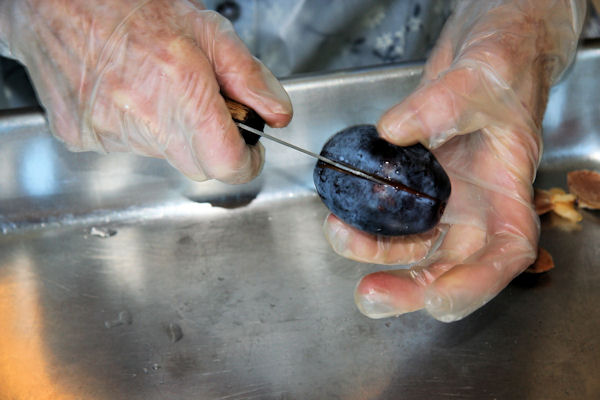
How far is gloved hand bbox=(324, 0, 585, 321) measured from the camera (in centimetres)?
91

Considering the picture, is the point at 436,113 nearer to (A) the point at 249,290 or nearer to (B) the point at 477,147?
(B) the point at 477,147

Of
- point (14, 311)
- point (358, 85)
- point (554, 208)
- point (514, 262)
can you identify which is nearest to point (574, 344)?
point (514, 262)

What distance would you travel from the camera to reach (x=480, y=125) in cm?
102

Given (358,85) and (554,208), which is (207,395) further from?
(554,208)

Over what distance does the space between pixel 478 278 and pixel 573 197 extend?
57 cm

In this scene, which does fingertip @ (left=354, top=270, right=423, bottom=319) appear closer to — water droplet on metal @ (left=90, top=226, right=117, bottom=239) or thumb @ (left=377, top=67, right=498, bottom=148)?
thumb @ (left=377, top=67, right=498, bottom=148)

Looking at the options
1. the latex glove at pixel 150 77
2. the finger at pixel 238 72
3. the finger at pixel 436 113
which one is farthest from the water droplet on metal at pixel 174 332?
the finger at pixel 436 113

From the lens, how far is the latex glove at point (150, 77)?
91 cm

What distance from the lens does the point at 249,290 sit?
3.86 feet

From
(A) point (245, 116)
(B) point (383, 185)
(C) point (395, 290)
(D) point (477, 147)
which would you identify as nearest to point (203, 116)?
(A) point (245, 116)

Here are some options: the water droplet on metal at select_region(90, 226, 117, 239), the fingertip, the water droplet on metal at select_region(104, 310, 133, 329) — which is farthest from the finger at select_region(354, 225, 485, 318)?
the water droplet on metal at select_region(90, 226, 117, 239)

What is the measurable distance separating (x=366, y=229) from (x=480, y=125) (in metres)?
0.27

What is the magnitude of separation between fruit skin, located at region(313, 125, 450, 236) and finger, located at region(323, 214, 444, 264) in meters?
0.12

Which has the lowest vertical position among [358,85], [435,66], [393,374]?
[393,374]
